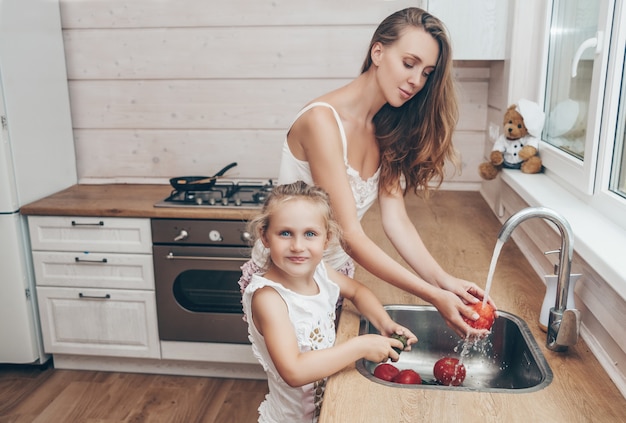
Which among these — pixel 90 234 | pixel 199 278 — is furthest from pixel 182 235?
pixel 90 234

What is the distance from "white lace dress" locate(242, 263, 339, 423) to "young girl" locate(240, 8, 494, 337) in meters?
0.16

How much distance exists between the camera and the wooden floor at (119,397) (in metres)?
2.38

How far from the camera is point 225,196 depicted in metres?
2.58

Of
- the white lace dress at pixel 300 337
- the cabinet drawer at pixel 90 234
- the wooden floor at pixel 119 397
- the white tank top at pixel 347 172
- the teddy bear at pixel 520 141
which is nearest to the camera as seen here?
the white lace dress at pixel 300 337

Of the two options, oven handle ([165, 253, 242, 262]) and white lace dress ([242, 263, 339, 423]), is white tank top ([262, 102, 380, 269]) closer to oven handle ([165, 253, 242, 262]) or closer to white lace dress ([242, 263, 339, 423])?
white lace dress ([242, 263, 339, 423])

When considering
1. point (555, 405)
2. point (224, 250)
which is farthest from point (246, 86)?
point (555, 405)

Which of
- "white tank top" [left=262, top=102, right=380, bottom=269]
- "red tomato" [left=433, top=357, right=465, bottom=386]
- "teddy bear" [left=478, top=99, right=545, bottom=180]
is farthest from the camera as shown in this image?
"teddy bear" [left=478, top=99, right=545, bottom=180]

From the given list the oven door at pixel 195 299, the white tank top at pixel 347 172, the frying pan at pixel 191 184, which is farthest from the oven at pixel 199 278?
the white tank top at pixel 347 172

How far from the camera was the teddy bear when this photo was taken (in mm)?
2094

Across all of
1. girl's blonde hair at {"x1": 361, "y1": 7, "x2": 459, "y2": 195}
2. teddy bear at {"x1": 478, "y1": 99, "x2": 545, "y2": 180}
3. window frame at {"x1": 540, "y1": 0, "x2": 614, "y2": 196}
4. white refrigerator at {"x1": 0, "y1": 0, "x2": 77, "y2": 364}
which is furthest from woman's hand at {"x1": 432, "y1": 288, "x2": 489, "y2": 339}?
white refrigerator at {"x1": 0, "y1": 0, "x2": 77, "y2": 364}

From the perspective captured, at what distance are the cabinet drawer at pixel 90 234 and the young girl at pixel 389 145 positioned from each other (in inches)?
45.0

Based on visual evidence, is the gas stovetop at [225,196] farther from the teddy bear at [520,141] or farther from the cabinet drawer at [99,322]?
the teddy bear at [520,141]

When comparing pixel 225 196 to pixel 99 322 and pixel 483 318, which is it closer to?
pixel 99 322

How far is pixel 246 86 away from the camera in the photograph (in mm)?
2855
